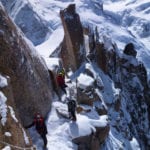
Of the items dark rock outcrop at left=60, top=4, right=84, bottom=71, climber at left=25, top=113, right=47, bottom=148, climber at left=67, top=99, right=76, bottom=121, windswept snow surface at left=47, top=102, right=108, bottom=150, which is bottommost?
dark rock outcrop at left=60, top=4, right=84, bottom=71

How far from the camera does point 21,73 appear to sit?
3494 centimetres

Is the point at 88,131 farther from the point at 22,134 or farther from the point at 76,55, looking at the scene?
the point at 76,55

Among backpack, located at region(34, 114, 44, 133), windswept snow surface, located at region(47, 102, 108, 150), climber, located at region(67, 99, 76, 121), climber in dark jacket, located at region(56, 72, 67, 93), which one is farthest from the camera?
climber in dark jacket, located at region(56, 72, 67, 93)

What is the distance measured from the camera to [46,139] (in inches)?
1271

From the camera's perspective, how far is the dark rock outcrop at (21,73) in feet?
110

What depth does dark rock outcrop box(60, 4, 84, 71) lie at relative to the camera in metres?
61.1

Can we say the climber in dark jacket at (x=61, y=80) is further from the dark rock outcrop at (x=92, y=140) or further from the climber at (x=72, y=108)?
the climber at (x=72, y=108)

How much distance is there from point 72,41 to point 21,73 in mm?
30573

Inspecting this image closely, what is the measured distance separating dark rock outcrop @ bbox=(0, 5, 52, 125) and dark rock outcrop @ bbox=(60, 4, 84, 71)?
21534 mm

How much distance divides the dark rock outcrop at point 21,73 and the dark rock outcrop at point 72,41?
848 inches

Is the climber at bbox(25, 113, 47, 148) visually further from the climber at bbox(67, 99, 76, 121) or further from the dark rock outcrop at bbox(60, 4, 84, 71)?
the dark rock outcrop at bbox(60, 4, 84, 71)

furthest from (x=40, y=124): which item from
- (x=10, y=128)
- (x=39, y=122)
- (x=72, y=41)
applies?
(x=72, y=41)

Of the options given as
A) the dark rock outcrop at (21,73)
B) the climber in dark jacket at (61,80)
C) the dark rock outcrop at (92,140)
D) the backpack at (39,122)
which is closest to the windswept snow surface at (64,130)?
the dark rock outcrop at (92,140)

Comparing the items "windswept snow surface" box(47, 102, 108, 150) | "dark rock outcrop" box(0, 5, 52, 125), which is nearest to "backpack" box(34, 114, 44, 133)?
"windswept snow surface" box(47, 102, 108, 150)
